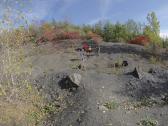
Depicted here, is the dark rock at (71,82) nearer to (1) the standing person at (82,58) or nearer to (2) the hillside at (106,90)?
(2) the hillside at (106,90)

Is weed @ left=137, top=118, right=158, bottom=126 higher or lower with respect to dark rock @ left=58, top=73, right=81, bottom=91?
lower

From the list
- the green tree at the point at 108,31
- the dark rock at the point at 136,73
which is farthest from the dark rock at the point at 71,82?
the green tree at the point at 108,31

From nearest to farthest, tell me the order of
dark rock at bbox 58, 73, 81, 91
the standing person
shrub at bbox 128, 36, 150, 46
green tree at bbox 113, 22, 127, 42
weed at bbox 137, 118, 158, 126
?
Result: weed at bbox 137, 118, 158, 126 → dark rock at bbox 58, 73, 81, 91 → the standing person → shrub at bbox 128, 36, 150, 46 → green tree at bbox 113, 22, 127, 42

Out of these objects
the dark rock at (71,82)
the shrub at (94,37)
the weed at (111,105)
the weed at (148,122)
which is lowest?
the weed at (148,122)

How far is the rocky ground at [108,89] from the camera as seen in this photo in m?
19.1

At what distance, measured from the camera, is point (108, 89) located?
72.1 ft

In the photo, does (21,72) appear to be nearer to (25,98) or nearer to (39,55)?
(25,98)

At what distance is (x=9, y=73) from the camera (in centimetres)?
1988

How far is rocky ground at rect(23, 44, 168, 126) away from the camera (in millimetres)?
19125

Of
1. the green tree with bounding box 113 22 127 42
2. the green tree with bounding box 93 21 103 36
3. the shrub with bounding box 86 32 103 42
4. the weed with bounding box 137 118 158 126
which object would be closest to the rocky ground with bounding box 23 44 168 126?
the weed with bounding box 137 118 158 126

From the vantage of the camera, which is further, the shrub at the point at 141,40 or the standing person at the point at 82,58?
the shrub at the point at 141,40

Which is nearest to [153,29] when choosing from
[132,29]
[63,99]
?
[132,29]

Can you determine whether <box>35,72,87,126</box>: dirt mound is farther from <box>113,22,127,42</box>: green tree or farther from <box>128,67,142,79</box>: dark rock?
<box>113,22,127,42</box>: green tree

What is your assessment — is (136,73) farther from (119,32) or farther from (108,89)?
(119,32)
